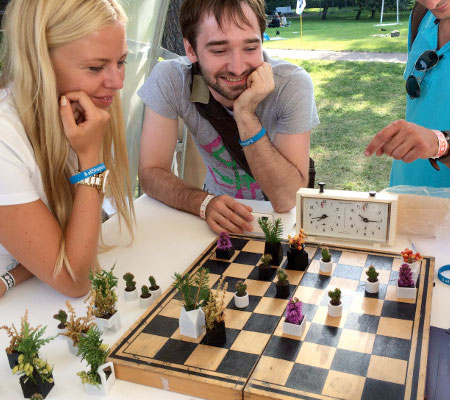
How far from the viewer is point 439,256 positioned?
1785mm

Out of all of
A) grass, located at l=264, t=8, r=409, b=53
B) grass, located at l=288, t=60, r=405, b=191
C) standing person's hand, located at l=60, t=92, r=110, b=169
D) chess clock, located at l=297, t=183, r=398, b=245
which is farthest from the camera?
grass, located at l=264, t=8, r=409, b=53

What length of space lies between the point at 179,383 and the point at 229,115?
5.17ft

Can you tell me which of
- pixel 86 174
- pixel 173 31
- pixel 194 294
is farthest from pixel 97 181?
pixel 173 31

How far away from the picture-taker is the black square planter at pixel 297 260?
5.54ft

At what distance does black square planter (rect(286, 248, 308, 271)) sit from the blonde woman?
0.66m

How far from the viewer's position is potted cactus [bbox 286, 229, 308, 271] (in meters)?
1.69

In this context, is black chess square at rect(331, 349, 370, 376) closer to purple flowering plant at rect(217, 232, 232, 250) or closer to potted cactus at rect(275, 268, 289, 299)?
potted cactus at rect(275, 268, 289, 299)

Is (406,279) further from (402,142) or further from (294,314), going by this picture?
(402,142)

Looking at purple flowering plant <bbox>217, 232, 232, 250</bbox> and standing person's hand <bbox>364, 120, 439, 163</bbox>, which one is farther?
standing person's hand <bbox>364, 120, 439, 163</bbox>

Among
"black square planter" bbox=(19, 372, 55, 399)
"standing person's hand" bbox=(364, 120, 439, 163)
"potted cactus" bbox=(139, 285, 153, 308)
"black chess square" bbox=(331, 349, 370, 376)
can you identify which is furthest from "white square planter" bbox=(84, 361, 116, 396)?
"standing person's hand" bbox=(364, 120, 439, 163)

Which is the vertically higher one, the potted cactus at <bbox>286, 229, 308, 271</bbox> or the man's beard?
the man's beard

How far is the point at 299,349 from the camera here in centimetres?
127

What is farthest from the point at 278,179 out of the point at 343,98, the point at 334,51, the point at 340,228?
the point at 334,51

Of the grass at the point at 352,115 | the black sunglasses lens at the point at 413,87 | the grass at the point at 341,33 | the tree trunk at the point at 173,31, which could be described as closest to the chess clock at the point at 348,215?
the black sunglasses lens at the point at 413,87
